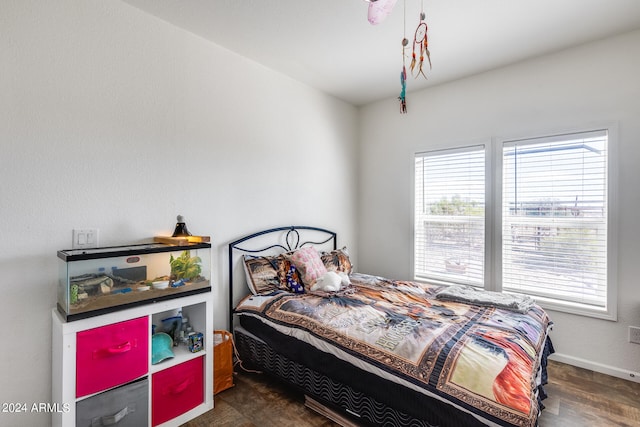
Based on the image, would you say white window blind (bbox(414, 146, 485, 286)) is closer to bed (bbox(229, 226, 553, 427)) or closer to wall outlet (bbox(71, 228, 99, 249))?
bed (bbox(229, 226, 553, 427))

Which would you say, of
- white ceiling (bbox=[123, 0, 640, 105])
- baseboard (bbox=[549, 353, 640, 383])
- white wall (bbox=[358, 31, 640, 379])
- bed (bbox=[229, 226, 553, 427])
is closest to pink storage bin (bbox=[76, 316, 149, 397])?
bed (bbox=[229, 226, 553, 427])

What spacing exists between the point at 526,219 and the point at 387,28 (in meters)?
2.02

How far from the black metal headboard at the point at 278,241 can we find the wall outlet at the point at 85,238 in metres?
0.92

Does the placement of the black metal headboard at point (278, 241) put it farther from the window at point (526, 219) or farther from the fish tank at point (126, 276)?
the window at point (526, 219)

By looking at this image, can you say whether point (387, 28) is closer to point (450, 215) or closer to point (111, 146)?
point (450, 215)

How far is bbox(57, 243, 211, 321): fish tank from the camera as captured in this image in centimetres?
145

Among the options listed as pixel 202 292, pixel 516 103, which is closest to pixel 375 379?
pixel 202 292

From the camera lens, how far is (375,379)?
61.3 inches

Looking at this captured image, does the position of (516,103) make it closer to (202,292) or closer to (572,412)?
(572,412)

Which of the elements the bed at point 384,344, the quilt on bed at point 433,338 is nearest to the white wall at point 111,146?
the bed at point 384,344

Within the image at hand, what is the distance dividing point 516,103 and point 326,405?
9.58 ft

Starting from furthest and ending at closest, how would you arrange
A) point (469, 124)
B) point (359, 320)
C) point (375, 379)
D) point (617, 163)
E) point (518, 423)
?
point (469, 124), point (617, 163), point (359, 320), point (375, 379), point (518, 423)

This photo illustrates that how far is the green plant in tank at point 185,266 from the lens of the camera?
1795mm

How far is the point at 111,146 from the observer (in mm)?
1885
